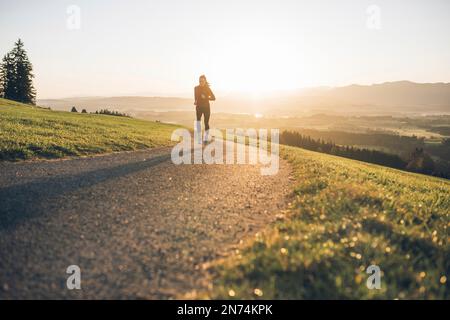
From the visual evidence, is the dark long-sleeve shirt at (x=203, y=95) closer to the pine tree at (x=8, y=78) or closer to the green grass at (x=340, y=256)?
the green grass at (x=340, y=256)

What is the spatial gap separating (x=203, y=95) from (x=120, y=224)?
13.2 meters

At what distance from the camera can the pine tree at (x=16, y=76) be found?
75.1m

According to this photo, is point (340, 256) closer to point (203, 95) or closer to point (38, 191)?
point (38, 191)

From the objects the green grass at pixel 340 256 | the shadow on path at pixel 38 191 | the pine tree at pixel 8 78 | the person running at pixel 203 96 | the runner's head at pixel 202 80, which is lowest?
the green grass at pixel 340 256

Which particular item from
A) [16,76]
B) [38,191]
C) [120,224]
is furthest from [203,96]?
[16,76]

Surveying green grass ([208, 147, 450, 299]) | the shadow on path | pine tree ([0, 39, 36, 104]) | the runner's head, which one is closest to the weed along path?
the shadow on path

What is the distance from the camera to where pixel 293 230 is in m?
6.55

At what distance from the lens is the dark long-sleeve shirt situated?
18.8 m

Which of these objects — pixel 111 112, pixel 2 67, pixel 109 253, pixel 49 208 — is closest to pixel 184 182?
pixel 49 208

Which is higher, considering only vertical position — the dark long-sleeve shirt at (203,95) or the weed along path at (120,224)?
the dark long-sleeve shirt at (203,95)

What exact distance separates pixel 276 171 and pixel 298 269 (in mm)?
8199

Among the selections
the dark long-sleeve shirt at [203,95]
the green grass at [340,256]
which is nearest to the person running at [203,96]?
the dark long-sleeve shirt at [203,95]

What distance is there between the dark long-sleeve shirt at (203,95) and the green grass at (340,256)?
11581mm
